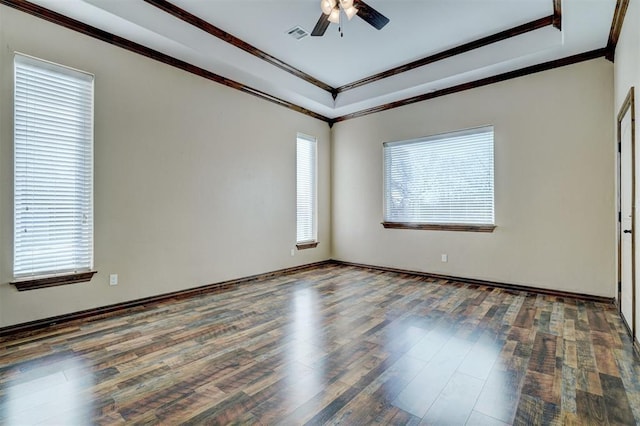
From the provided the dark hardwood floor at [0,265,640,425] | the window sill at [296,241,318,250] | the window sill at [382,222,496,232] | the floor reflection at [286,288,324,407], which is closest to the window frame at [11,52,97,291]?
the dark hardwood floor at [0,265,640,425]

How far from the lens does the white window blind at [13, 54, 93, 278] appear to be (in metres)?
2.98

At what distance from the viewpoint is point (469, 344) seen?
8.79 ft

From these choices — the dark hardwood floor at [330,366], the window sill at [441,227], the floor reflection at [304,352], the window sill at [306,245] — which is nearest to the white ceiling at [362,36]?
the window sill at [441,227]

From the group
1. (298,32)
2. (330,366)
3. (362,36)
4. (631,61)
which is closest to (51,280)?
(330,366)

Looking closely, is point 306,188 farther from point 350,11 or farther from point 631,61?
point 631,61

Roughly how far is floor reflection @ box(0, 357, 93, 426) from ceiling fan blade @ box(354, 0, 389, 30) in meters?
3.78

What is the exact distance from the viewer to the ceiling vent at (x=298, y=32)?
13.1ft

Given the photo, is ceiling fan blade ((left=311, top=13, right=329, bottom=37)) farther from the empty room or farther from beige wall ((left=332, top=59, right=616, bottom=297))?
beige wall ((left=332, top=59, right=616, bottom=297))

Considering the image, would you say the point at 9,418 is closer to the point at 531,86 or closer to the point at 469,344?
the point at 469,344

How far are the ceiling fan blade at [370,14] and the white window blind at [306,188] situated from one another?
119 inches

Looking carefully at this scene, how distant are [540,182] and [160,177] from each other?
5.06 m

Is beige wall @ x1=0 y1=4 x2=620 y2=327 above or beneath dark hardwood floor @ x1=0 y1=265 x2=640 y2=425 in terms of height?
above

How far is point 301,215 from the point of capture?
20.2 feet

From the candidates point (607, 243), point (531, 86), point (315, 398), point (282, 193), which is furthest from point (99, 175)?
point (607, 243)
